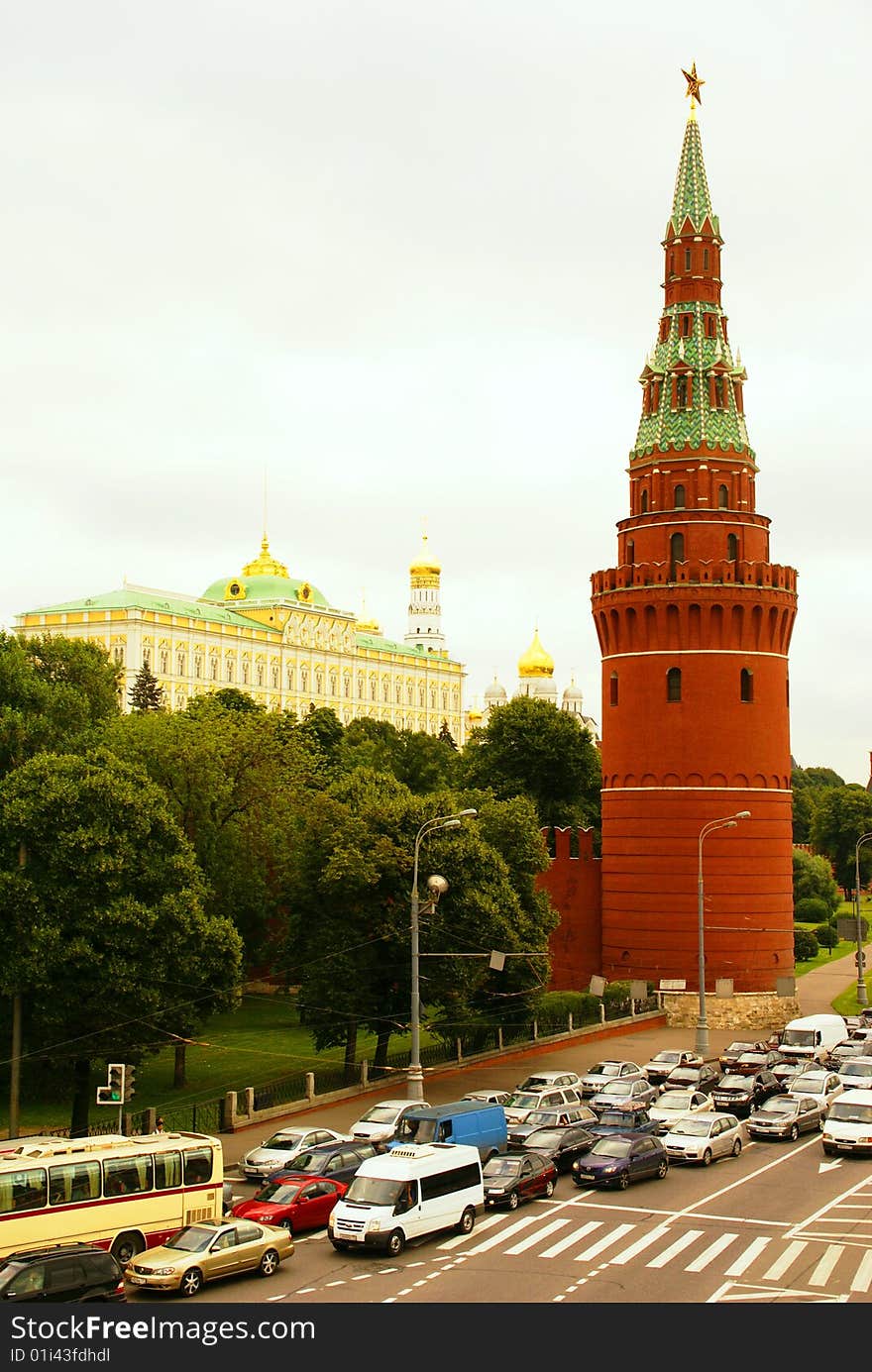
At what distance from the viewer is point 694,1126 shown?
37.1 meters

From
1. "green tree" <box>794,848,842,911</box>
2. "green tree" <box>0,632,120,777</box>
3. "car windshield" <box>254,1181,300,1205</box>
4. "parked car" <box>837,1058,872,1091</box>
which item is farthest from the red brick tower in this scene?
"green tree" <box>794,848,842,911</box>

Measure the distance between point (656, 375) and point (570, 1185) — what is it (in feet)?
148

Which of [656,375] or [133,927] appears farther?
[656,375]

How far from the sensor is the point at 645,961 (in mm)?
66812

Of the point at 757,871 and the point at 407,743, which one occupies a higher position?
the point at 407,743

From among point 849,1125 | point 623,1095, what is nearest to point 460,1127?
point 623,1095

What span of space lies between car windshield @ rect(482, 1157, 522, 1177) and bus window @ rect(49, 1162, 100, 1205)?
28.8 feet

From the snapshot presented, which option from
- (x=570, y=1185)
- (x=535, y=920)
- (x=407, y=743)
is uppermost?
(x=407, y=743)

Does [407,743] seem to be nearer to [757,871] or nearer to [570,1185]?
[757,871]

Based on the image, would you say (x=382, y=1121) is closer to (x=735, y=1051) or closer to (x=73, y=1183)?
(x=73, y=1183)

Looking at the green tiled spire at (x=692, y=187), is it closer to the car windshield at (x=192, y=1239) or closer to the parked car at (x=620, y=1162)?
the parked car at (x=620, y=1162)

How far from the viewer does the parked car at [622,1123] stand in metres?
36.8

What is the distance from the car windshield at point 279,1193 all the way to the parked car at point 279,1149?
2.52 meters
